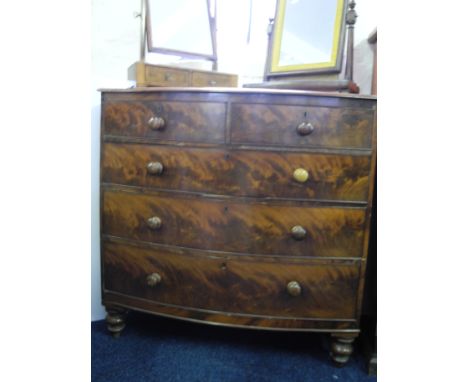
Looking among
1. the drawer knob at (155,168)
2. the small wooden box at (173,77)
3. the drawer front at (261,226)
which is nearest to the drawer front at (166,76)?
the small wooden box at (173,77)

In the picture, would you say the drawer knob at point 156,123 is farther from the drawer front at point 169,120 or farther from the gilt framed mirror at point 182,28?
the gilt framed mirror at point 182,28

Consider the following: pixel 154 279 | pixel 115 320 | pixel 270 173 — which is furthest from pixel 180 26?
pixel 115 320

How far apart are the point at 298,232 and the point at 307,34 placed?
86 centimetres

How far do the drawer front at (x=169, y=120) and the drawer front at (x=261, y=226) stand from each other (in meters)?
0.22

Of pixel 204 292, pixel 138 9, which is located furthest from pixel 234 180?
pixel 138 9

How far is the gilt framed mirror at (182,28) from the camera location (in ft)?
4.47

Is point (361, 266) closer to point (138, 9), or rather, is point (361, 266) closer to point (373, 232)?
point (373, 232)

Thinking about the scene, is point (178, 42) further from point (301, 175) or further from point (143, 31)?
point (301, 175)

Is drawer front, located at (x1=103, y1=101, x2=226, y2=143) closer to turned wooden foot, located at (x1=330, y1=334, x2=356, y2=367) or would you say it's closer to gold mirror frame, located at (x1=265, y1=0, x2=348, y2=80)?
gold mirror frame, located at (x1=265, y1=0, x2=348, y2=80)

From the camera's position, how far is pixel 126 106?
1169 mm

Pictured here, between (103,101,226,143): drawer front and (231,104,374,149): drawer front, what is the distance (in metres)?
0.06

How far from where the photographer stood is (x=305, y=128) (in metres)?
1.03

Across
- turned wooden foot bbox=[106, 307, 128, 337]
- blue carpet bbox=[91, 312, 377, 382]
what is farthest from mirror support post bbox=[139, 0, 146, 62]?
blue carpet bbox=[91, 312, 377, 382]
